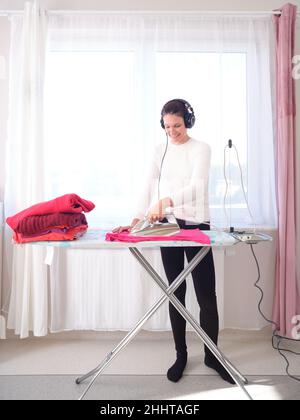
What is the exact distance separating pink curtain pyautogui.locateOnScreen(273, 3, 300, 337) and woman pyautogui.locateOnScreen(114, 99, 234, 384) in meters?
0.64

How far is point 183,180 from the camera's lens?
1.86 m

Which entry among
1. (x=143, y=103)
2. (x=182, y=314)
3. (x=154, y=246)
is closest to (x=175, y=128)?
(x=143, y=103)

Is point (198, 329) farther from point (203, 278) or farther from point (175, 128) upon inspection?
point (175, 128)

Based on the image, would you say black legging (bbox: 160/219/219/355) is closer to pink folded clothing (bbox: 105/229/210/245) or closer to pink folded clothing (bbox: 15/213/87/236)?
pink folded clothing (bbox: 105/229/210/245)

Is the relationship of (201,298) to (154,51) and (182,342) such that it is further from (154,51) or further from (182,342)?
(154,51)

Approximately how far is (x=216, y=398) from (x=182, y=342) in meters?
0.35

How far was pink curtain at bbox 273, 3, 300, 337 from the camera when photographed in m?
2.20

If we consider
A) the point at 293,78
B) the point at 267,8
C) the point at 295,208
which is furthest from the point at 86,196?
the point at 267,8

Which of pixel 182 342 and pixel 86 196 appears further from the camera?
pixel 86 196

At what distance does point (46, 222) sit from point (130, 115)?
1.14 metres

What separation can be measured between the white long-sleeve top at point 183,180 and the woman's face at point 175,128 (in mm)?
35

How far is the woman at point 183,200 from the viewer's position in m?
1.79

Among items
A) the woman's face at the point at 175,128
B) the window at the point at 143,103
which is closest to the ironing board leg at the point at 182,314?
the woman's face at the point at 175,128
